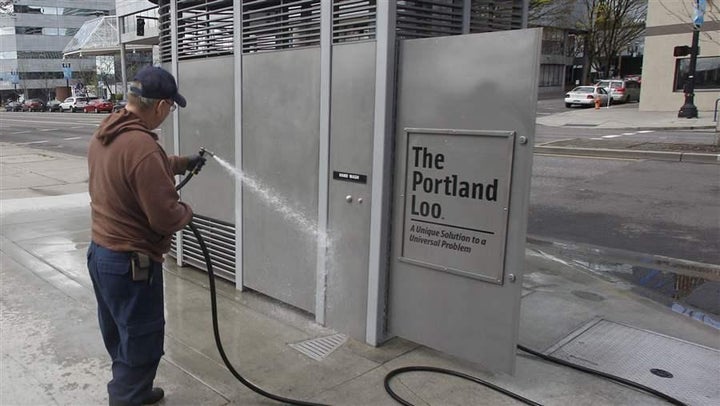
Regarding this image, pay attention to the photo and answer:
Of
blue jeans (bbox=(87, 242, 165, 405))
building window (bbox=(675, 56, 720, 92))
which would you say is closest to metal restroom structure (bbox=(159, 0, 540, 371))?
blue jeans (bbox=(87, 242, 165, 405))

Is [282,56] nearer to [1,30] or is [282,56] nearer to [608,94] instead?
[608,94]

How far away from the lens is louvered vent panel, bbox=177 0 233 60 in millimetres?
4812

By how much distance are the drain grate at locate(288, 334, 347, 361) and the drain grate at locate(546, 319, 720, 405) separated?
1.41 metres

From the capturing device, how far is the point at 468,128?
10.6 ft

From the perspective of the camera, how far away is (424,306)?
3.62m

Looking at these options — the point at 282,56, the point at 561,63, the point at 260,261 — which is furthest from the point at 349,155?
the point at 561,63

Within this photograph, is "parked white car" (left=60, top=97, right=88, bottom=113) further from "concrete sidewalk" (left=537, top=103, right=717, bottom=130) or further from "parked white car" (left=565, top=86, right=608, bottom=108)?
"concrete sidewalk" (left=537, top=103, right=717, bottom=130)

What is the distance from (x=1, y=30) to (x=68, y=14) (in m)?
8.09

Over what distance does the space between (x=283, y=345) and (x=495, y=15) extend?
111 inches

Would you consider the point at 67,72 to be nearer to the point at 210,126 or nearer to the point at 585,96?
the point at 585,96

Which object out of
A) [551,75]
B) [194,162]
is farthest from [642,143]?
[551,75]

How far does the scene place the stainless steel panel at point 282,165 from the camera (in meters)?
4.12

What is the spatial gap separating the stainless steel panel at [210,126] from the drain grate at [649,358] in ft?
9.54

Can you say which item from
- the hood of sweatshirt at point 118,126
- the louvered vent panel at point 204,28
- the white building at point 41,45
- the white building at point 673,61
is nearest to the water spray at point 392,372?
the hood of sweatshirt at point 118,126
